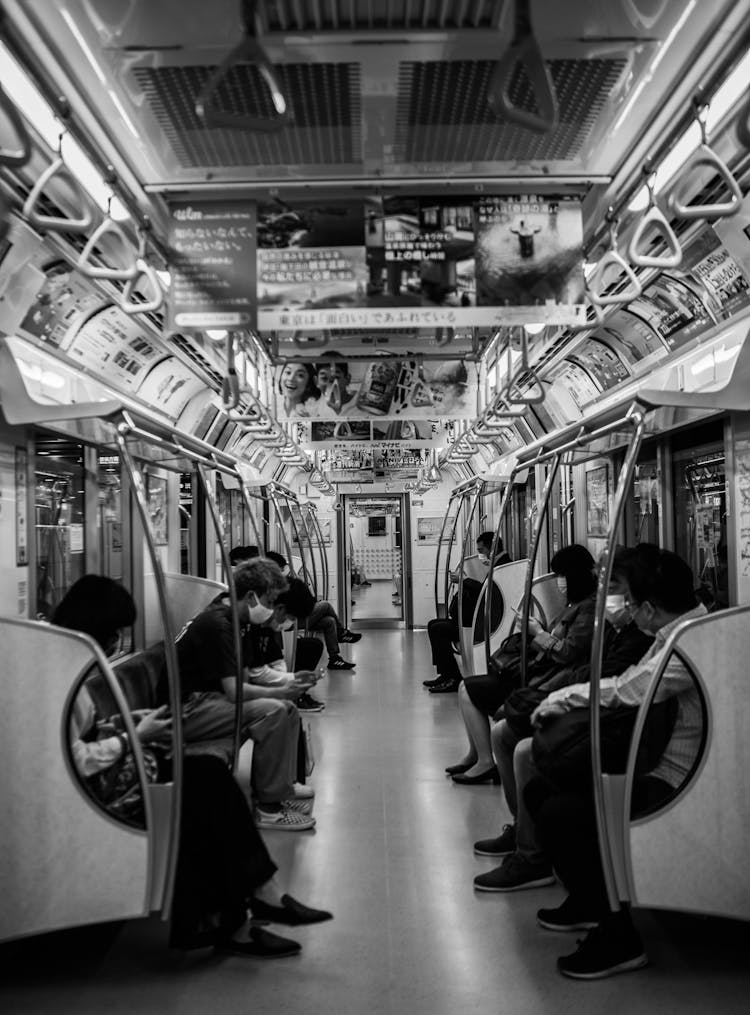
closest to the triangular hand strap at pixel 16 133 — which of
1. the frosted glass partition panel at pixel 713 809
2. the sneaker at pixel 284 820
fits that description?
the frosted glass partition panel at pixel 713 809

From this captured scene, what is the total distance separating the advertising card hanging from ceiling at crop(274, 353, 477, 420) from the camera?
23.9 ft

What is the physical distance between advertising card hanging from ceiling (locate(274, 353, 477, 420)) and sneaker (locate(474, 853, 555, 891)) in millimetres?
4068

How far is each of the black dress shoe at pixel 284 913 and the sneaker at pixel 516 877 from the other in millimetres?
807

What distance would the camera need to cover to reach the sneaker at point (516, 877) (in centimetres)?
391

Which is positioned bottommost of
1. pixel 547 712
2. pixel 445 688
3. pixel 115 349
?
pixel 445 688

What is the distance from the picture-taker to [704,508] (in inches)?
187

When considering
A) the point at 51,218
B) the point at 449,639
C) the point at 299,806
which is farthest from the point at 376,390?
the point at 51,218

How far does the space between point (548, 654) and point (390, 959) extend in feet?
6.68

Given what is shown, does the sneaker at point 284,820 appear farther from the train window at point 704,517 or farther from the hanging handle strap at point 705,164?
the hanging handle strap at point 705,164

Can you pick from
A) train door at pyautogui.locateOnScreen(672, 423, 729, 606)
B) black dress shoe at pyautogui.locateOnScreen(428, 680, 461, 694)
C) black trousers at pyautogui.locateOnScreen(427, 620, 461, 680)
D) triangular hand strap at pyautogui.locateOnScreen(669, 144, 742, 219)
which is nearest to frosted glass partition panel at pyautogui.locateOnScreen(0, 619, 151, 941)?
triangular hand strap at pyautogui.locateOnScreen(669, 144, 742, 219)

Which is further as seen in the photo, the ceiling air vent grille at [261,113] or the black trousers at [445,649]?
the black trousers at [445,649]

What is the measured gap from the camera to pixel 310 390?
25.6ft

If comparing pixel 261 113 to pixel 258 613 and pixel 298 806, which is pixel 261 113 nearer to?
pixel 258 613

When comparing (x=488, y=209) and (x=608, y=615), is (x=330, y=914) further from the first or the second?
(x=488, y=209)
